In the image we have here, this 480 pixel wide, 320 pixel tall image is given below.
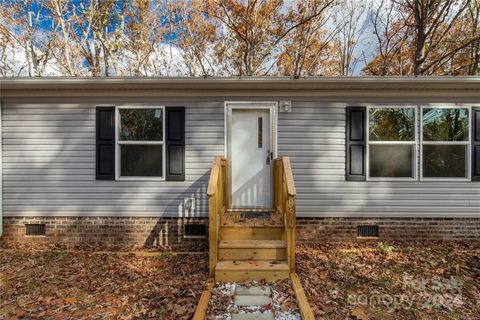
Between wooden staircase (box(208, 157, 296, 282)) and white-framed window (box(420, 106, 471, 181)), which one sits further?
white-framed window (box(420, 106, 471, 181))

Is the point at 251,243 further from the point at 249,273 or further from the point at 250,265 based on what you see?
the point at 249,273

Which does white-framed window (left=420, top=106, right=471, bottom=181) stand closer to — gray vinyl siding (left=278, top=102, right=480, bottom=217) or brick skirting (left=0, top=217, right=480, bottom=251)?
gray vinyl siding (left=278, top=102, right=480, bottom=217)

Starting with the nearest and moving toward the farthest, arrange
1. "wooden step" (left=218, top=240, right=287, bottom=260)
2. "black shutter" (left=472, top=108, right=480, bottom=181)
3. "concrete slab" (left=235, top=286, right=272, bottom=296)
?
"concrete slab" (left=235, top=286, right=272, bottom=296), "wooden step" (left=218, top=240, right=287, bottom=260), "black shutter" (left=472, top=108, right=480, bottom=181)

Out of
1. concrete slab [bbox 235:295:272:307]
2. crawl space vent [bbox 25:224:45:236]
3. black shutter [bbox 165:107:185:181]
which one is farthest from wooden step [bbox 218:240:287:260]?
crawl space vent [bbox 25:224:45:236]

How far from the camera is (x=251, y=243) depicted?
3752mm

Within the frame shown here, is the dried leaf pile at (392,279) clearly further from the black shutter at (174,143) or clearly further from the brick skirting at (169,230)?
the black shutter at (174,143)

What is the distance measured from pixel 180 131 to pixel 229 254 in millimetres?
2374

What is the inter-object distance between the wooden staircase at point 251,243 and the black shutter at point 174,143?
3.32 feet

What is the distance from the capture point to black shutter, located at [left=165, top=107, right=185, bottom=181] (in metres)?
4.82

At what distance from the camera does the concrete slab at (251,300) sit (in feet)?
9.66

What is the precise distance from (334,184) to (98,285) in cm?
406

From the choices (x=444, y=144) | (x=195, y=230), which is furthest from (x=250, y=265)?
(x=444, y=144)

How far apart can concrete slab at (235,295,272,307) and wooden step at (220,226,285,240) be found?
3.25 ft

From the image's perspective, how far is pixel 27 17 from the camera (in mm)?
11289
